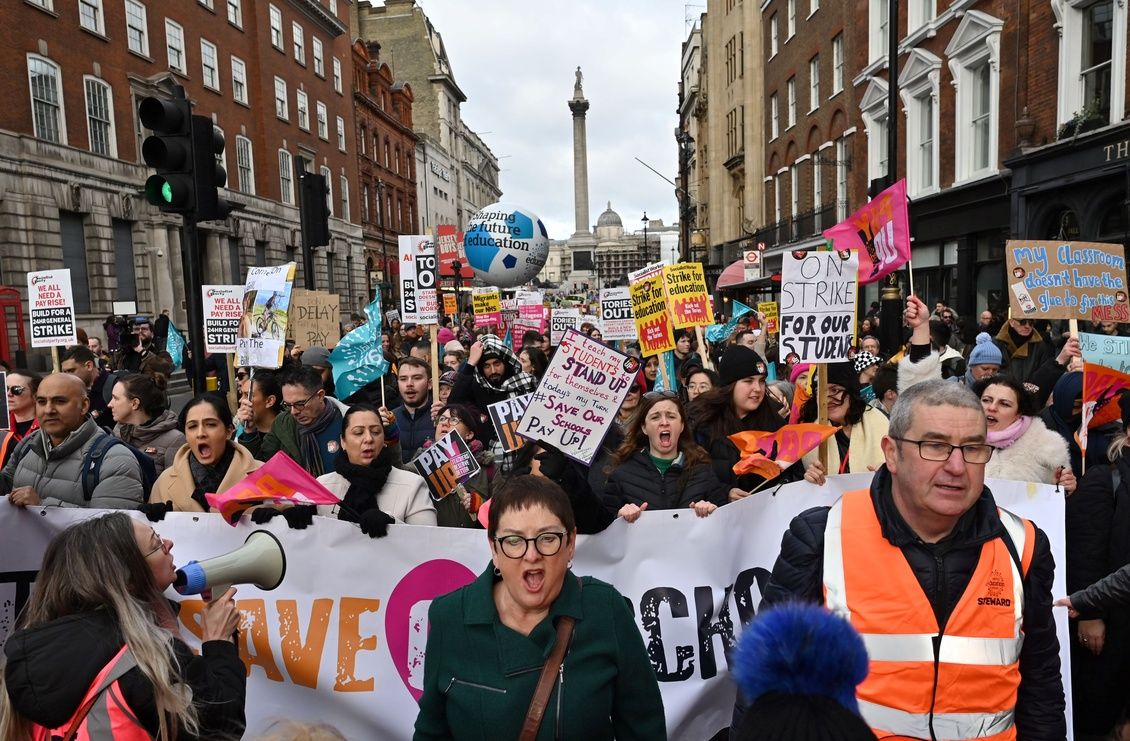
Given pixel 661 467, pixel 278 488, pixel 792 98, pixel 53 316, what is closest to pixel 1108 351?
pixel 661 467

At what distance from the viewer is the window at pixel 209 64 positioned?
95.9 ft

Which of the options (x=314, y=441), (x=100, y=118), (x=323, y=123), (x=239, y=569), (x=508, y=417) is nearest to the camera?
(x=239, y=569)

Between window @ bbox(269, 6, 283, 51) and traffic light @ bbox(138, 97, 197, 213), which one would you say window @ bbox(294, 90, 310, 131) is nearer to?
window @ bbox(269, 6, 283, 51)

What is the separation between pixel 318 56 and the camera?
3997 centimetres

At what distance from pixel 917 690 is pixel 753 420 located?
10.5ft

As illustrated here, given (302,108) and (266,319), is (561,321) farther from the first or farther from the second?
(302,108)

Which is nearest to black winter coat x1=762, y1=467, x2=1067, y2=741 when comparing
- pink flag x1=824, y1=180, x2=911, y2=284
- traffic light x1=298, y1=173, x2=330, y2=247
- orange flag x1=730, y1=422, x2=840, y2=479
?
orange flag x1=730, y1=422, x2=840, y2=479

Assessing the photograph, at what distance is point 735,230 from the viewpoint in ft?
138

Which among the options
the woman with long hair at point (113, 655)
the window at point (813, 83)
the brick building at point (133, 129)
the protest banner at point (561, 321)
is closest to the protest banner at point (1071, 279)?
the woman with long hair at point (113, 655)

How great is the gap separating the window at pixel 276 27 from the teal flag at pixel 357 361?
3173 cm

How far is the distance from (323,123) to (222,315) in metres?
34.9

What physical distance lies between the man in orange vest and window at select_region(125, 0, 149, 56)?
27717mm

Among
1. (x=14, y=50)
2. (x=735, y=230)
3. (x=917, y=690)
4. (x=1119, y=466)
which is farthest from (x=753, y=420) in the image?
(x=735, y=230)

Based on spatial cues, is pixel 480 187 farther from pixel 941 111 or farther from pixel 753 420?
pixel 753 420
